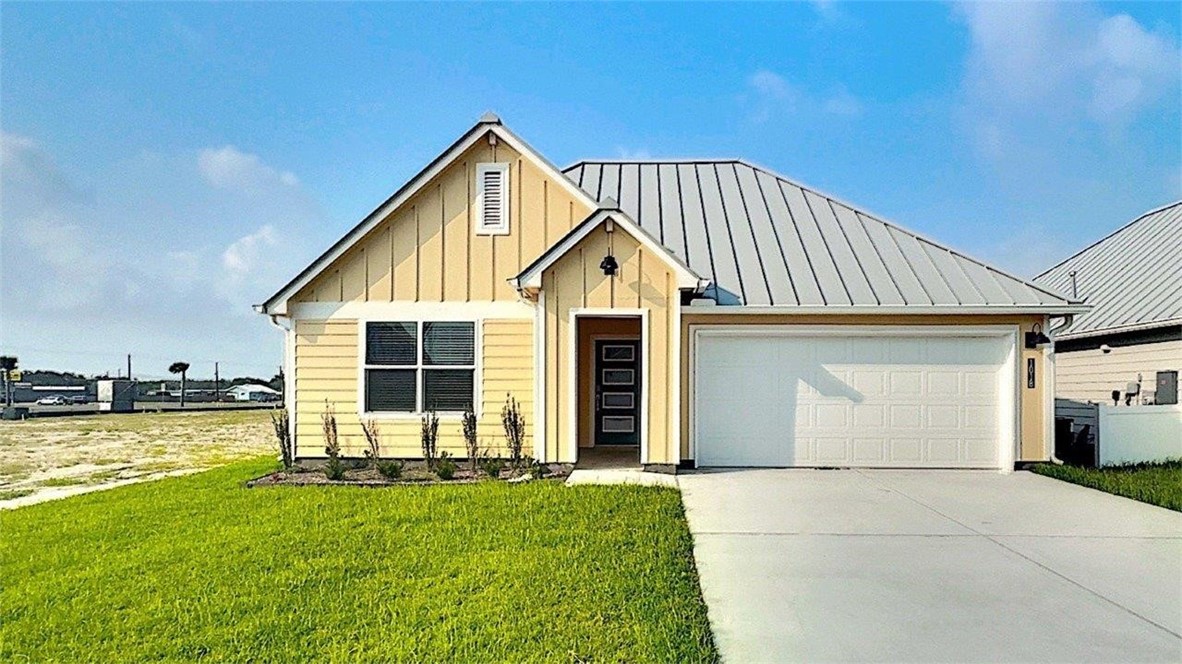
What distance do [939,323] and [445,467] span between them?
25.4 feet

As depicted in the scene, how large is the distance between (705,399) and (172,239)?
14.3 meters

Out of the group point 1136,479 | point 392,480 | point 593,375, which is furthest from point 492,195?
point 1136,479

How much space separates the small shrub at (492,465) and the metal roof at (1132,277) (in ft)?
38.6

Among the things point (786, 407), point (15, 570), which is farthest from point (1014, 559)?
point (15, 570)

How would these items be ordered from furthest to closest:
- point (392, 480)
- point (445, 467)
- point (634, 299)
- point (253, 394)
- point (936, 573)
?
point (253, 394) → point (634, 299) → point (445, 467) → point (392, 480) → point (936, 573)

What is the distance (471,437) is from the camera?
10.0 m

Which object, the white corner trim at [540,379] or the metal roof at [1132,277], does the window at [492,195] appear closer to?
the white corner trim at [540,379]

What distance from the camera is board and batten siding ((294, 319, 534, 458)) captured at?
34.1 feet

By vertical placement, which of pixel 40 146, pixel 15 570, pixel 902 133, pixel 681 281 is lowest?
pixel 15 570

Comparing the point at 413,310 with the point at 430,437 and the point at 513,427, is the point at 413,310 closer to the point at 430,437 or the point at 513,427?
the point at 430,437

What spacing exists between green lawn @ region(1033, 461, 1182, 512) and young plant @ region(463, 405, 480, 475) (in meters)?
8.46

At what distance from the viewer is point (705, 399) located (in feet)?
34.4

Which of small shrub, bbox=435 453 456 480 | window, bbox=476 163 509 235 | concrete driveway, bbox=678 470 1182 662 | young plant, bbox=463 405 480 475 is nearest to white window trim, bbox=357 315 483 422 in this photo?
young plant, bbox=463 405 480 475

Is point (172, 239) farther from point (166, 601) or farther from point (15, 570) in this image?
point (166, 601)
